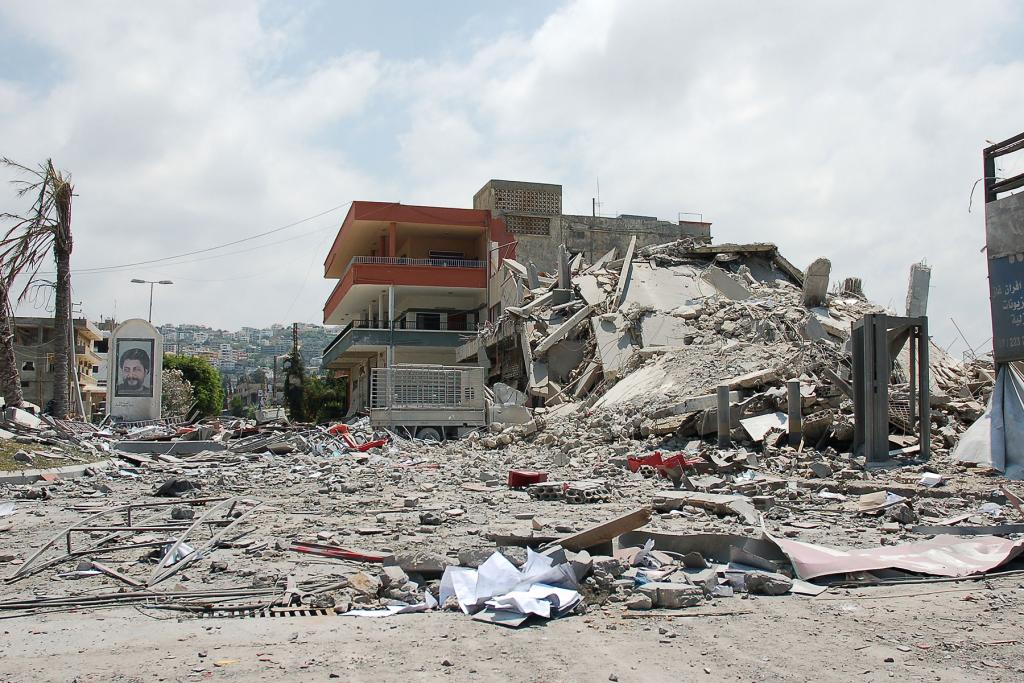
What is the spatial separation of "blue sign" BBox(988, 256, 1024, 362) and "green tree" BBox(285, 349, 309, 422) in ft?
172

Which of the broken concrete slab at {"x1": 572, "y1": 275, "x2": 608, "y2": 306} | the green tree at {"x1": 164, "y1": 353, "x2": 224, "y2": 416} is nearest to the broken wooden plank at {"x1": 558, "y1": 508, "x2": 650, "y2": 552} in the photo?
the broken concrete slab at {"x1": 572, "y1": 275, "x2": 608, "y2": 306}

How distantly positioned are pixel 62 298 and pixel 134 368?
4083 millimetres

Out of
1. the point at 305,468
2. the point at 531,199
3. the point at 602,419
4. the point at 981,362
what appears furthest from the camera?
the point at 531,199

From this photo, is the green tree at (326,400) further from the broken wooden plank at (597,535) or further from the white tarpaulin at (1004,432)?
the broken wooden plank at (597,535)

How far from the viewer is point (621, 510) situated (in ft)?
29.8

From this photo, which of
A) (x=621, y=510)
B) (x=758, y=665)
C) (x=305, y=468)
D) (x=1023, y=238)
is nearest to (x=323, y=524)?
(x=621, y=510)

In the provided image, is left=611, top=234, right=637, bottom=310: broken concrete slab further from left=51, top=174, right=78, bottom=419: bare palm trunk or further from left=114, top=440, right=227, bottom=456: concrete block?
left=51, top=174, right=78, bottom=419: bare palm trunk

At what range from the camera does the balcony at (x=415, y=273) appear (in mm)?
41938

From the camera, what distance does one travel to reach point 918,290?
67.6ft

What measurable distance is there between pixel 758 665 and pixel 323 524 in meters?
4.95

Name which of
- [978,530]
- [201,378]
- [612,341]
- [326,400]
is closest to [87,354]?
[201,378]

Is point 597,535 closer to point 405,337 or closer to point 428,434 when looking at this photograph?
point 428,434

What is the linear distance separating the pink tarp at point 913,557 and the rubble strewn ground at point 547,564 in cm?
4

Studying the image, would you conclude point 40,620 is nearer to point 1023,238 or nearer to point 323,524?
point 323,524
